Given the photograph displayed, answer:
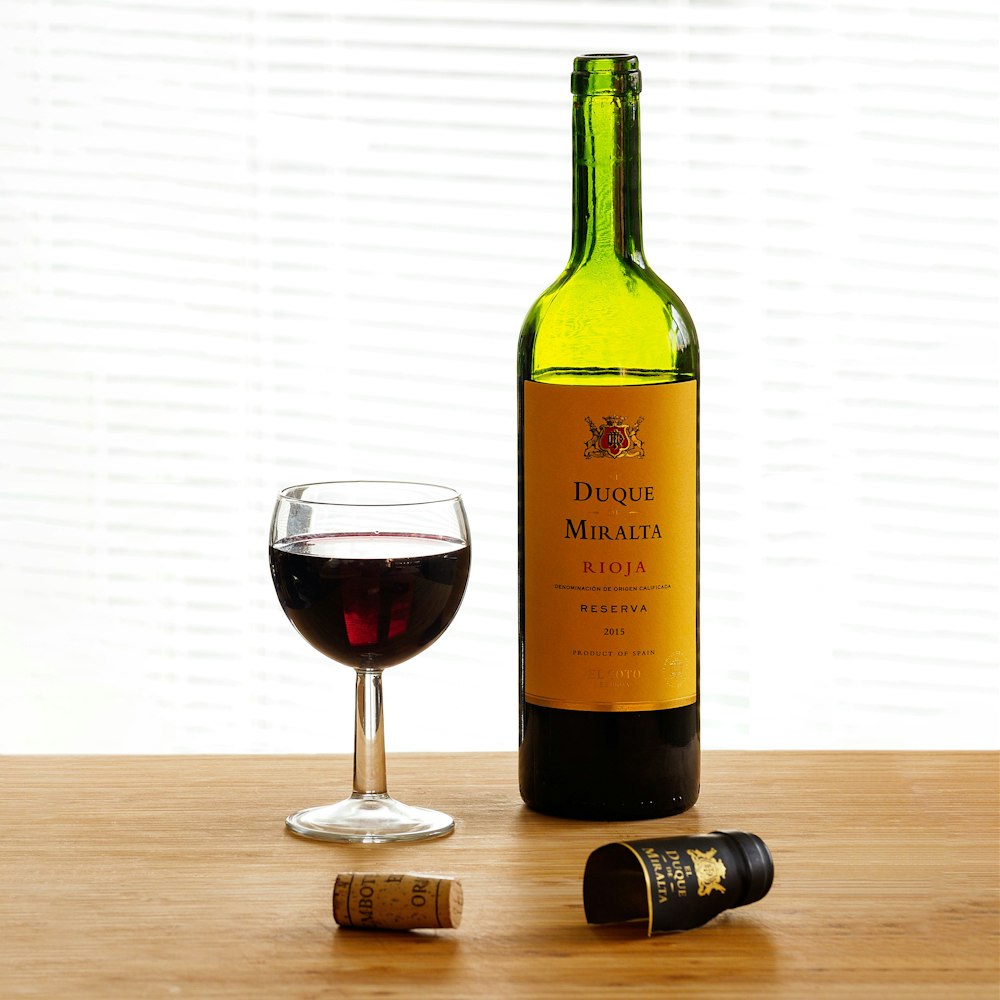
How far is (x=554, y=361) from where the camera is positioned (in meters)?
1.10

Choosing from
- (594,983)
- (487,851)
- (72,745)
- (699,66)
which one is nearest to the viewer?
(594,983)

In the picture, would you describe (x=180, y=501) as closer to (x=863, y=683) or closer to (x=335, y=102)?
(x=335, y=102)

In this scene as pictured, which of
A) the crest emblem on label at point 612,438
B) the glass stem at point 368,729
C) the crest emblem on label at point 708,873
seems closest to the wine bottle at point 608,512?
the crest emblem on label at point 612,438

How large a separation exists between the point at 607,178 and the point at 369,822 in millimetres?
470

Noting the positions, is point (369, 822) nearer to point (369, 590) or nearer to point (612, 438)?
point (369, 590)

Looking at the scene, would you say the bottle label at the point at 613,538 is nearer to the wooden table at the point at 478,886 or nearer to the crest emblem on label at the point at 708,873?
the wooden table at the point at 478,886

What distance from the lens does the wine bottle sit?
1.03 meters

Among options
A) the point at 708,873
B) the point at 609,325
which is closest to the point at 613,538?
the point at 609,325

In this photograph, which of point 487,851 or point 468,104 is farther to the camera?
point 468,104

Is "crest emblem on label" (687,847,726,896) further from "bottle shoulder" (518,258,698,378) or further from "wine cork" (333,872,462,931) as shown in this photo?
"bottle shoulder" (518,258,698,378)

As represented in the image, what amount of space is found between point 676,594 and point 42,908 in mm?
453

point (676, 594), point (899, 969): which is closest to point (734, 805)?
point (676, 594)

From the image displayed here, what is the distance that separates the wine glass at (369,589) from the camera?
3.21 feet

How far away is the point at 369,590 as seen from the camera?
977 millimetres
